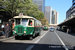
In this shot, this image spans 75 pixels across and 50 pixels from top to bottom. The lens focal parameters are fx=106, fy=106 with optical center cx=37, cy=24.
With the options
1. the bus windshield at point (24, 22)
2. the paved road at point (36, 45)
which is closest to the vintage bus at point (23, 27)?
the bus windshield at point (24, 22)

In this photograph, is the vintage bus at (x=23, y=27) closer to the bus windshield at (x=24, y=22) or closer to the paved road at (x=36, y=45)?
the bus windshield at (x=24, y=22)

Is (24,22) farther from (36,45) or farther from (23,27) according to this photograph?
(36,45)

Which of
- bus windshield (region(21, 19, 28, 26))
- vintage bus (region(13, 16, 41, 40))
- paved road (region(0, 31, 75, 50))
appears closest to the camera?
paved road (region(0, 31, 75, 50))

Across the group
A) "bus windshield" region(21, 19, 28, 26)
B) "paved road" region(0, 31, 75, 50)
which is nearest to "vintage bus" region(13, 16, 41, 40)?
"bus windshield" region(21, 19, 28, 26)

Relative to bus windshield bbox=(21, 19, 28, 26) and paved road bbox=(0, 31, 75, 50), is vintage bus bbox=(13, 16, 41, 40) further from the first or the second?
paved road bbox=(0, 31, 75, 50)

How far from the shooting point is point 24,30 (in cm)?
1316

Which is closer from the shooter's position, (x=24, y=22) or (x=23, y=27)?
(x=23, y=27)

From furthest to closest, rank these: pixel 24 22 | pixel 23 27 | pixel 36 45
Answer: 1. pixel 24 22
2. pixel 23 27
3. pixel 36 45

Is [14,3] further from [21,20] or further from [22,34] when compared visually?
[22,34]

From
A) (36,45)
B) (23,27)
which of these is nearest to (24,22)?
(23,27)

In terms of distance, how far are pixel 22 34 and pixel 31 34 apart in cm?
112

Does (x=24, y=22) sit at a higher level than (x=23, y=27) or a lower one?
higher

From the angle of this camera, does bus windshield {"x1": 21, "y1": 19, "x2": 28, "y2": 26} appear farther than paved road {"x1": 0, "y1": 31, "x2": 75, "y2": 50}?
Yes

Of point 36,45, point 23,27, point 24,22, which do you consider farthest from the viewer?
point 24,22
